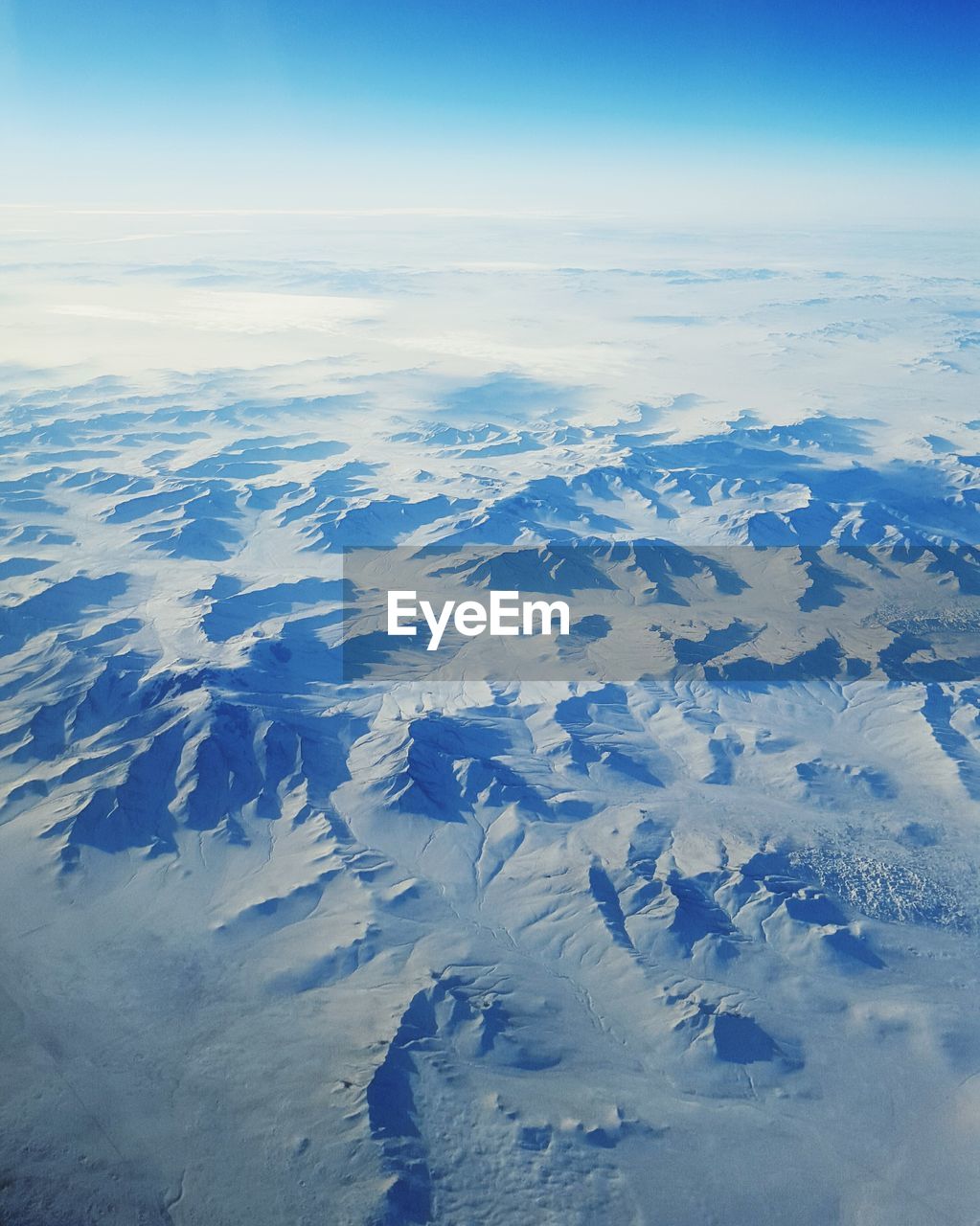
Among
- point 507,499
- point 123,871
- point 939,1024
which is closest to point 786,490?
point 507,499

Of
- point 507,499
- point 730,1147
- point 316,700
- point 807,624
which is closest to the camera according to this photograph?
point 730,1147

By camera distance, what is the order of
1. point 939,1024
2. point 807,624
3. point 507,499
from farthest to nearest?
point 507,499
point 807,624
point 939,1024

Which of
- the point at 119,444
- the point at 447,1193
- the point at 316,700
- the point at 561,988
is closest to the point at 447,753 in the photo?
the point at 316,700

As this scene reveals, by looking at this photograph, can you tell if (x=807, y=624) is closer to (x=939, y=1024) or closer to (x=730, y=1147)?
(x=939, y=1024)

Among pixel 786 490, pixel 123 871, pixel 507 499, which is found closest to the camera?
pixel 123 871

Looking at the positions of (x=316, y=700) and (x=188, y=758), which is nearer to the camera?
(x=188, y=758)

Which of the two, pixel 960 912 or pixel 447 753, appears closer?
pixel 960 912

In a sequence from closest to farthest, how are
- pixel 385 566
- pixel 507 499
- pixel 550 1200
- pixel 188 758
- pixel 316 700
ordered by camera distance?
pixel 550 1200 → pixel 188 758 → pixel 316 700 → pixel 385 566 → pixel 507 499

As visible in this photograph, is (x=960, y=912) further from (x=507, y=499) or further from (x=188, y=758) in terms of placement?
(x=507, y=499)
